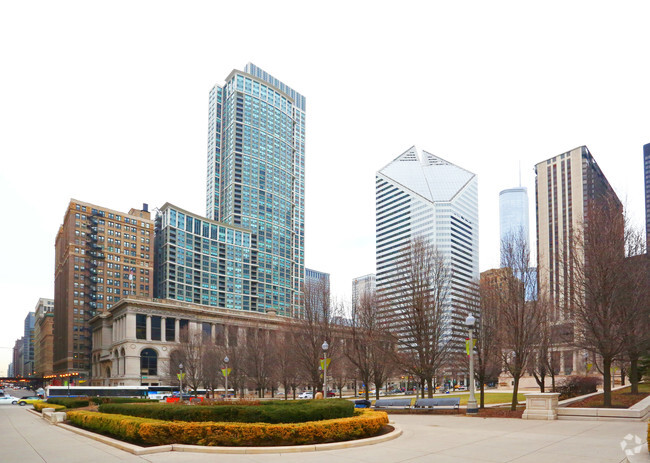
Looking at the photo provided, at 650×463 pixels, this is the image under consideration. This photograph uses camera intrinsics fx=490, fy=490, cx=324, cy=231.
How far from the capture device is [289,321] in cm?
5025

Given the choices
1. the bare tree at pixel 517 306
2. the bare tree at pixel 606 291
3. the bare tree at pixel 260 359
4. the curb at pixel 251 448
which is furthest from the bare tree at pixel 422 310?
the bare tree at pixel 260 359

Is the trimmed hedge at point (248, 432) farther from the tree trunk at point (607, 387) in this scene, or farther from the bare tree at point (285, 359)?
the bare tree at point (285, 359)

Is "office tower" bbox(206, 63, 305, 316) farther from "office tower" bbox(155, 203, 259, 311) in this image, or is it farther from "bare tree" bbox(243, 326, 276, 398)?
"bare tree" bbox(243, 326, 276, 398)

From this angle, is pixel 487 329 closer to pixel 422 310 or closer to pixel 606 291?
pixel 422 310

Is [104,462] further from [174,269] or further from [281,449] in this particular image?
[174,269]

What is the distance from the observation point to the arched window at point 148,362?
106819 mm

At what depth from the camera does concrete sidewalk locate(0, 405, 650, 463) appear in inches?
509

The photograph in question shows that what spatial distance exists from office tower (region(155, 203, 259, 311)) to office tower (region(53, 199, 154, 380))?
30.0 ft

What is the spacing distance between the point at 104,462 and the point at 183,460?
232 centimetres

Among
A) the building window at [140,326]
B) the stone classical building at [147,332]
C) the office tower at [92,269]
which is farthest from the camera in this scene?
the office tower at [92,269]

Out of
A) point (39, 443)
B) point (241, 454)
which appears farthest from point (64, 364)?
point (241, 454)

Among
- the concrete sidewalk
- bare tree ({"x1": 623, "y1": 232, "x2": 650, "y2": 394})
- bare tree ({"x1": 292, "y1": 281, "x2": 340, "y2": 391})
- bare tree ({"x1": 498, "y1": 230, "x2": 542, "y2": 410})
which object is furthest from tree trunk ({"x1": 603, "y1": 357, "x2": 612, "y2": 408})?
bare tree ({"x1": 292, "y1": 281, "x2": 340, "y2": 391})

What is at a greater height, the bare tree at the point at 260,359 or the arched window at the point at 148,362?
the bare tree at the point at 260,359

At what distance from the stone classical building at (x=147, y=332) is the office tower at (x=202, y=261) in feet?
119
